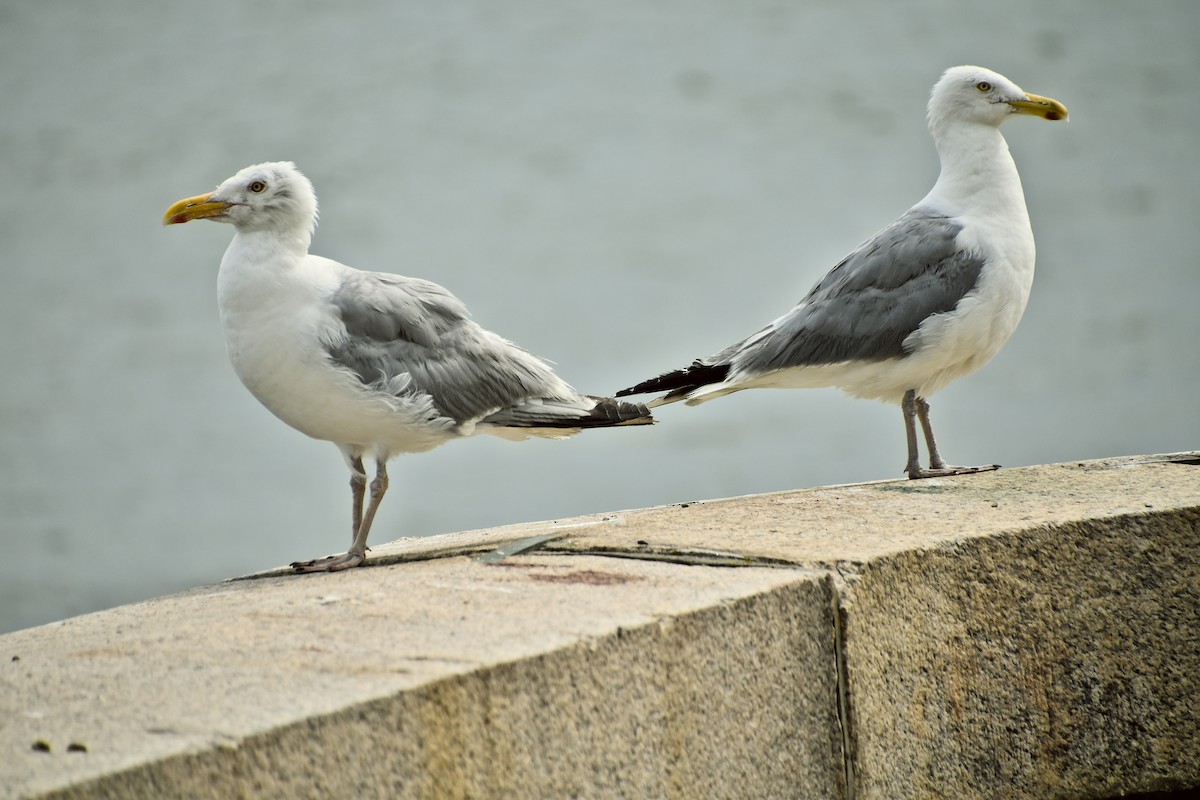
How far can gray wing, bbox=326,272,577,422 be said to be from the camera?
3.46 metres

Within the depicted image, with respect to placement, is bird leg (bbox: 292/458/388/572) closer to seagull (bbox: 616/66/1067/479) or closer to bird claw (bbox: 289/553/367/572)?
bird claw (bbox: 289/553/367/572)

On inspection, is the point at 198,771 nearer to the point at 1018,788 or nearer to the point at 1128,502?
the point at 1018,788

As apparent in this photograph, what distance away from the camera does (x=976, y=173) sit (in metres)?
4.41

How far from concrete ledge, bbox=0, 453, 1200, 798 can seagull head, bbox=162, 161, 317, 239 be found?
1001mm

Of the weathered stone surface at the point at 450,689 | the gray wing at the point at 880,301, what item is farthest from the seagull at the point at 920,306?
the weathered stone surface at the point at 450,689

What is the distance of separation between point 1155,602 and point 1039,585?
0.31m

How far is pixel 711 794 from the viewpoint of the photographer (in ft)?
7.57

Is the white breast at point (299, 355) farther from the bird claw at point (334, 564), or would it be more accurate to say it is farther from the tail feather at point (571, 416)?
the bird claw at point (334, 564)

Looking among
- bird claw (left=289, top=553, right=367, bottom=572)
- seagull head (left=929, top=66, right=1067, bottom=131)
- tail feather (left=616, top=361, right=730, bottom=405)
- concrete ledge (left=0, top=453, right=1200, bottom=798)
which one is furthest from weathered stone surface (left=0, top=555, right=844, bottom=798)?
seagull head (left=929, top=66, right=1067, bottom=131)

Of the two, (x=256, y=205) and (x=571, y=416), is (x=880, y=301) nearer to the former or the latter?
(x=571, y=416)

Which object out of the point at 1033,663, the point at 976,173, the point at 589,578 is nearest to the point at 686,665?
the point at 589,578

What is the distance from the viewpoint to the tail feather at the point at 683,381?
436 cm

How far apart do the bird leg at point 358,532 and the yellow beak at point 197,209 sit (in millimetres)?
810

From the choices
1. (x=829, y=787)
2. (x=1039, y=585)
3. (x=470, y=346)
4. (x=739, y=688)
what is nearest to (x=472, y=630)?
(x=739, y=688)
